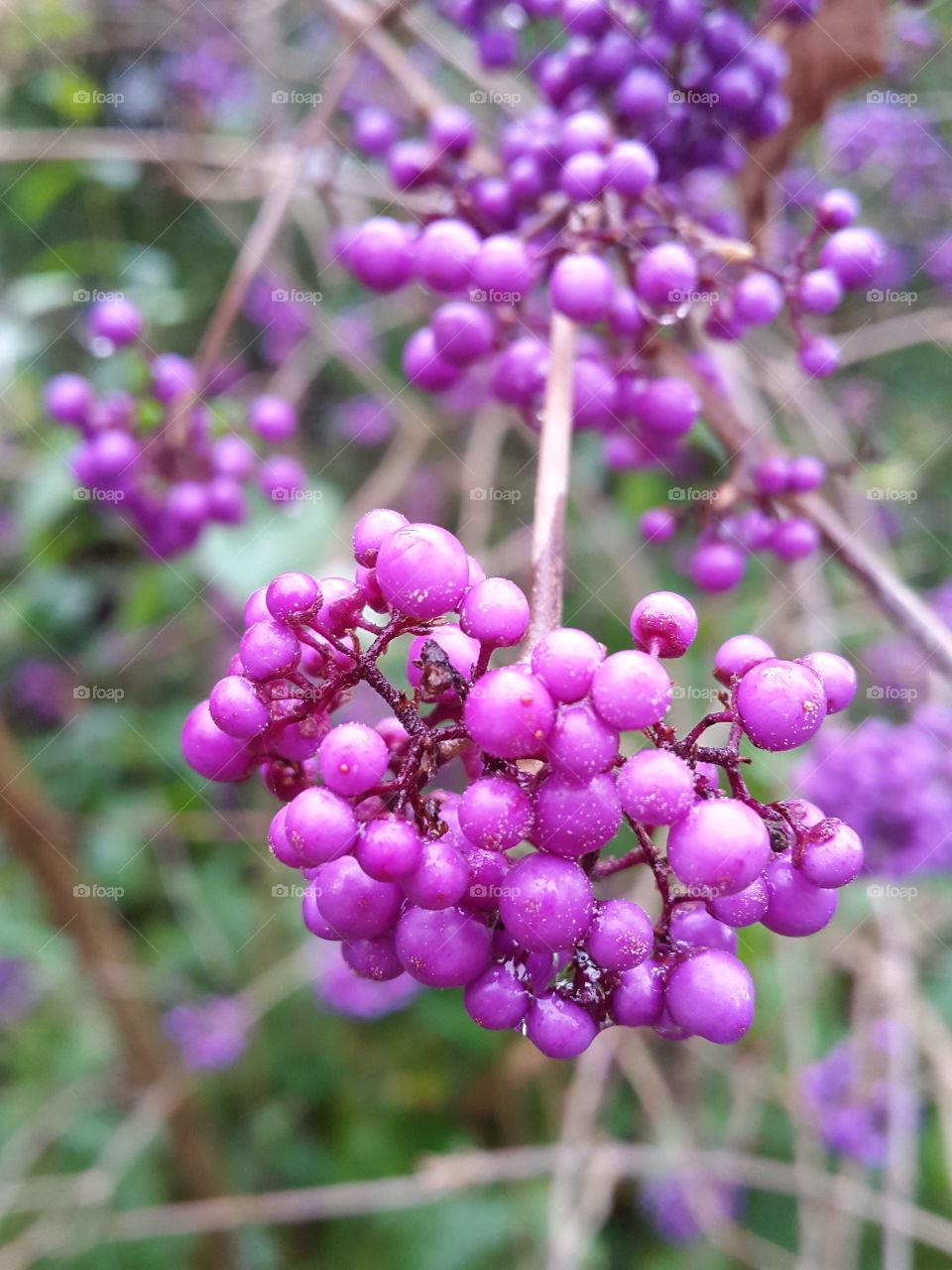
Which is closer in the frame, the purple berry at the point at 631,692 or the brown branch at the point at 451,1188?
the purple berry at the point at 631,692

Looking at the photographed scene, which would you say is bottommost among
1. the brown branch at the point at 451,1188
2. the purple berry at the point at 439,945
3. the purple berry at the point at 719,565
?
the brown branch at the point at 451,1188

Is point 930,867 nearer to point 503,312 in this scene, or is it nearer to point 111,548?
point 503,312

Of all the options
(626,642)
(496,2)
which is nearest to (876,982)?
(626,642)

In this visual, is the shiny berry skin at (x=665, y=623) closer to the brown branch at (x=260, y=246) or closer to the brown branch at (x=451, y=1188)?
the brown branch at (x=260, y=246)

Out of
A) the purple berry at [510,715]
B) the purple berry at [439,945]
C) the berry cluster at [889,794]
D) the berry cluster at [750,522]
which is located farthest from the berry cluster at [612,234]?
the berry cluster at [889,794]

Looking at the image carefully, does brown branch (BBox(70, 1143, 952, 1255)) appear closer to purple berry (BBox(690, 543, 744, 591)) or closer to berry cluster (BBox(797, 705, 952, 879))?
berry cluster (BBox(797, 705, 952, 879))

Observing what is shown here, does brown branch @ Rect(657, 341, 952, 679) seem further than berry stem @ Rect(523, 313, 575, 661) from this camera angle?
Yes

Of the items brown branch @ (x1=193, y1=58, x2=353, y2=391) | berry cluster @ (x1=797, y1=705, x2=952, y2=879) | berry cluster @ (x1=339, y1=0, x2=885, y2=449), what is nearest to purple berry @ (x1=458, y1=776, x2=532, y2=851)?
berry cluster @ (x1=339, y1=0, x2=885, y2=449)
